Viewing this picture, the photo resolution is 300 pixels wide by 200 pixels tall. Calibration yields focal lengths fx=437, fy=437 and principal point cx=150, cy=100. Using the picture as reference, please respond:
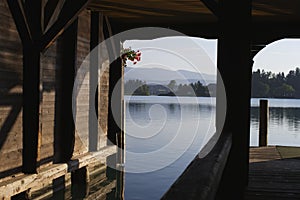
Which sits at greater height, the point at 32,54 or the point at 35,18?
the point at 35,18

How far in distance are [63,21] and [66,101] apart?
121 inches

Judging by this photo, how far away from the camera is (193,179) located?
1909 millimetres

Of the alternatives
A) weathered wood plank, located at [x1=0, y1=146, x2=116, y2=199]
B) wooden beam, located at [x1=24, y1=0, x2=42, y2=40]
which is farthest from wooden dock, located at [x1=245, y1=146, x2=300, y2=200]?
wooden beam, located at [x1=24, y1=0, x2=42, y2=40]

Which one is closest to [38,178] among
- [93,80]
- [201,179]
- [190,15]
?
[93,80]

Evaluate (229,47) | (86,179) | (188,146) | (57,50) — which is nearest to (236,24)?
(229,47)

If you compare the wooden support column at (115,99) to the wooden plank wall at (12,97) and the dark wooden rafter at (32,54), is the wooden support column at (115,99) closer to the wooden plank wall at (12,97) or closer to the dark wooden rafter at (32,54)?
the wooden plank wall at (12,97)

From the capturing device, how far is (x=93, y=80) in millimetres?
11008

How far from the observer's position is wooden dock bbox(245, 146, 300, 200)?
5.37 m

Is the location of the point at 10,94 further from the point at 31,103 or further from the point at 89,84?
the point at 89,84

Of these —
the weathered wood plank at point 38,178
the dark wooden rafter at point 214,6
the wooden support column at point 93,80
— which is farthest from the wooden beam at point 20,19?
the wooden support column at point 93,80

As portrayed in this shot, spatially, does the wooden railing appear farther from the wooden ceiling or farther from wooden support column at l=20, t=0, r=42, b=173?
the wooden ceiling

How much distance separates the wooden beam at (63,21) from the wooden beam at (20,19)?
22 cm

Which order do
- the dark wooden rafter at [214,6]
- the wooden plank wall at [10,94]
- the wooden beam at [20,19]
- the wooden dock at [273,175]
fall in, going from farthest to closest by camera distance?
the wooden plank wall at [10,94]
the wooden beam at [20,19]
the wooden dock at [273,175]
the dark wooden rafter at [214,6]

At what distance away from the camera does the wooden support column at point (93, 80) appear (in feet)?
35.9
